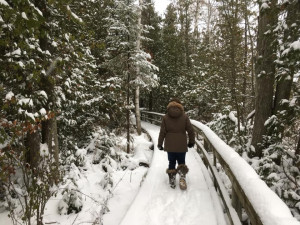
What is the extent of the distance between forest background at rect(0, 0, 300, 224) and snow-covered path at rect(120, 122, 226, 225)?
1591 mm

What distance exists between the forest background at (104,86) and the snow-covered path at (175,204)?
1591 millimetres

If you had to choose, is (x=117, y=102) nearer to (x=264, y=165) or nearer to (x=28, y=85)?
(x=28, y=85)

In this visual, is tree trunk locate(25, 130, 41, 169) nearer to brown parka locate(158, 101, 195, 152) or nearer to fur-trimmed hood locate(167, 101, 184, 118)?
brown parka locate(158, 101, 195, 152)

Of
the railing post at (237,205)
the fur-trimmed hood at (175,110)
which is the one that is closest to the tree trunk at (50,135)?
the fur-trimmed hood at (175,110)

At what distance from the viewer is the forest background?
194 inches

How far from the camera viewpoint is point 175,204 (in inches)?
199

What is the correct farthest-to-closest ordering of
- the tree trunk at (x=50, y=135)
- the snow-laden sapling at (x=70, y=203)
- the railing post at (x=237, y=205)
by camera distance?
the tree trunk at (x=50, y=135) → the snow-laden sapling at (x=70, y=203) → the railing post at (x=237, y=205)

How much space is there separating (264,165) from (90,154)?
7620 millimetres

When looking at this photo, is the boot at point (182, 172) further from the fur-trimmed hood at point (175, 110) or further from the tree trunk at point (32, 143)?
the tree trunk at point (32, 143)

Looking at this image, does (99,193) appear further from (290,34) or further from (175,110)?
(290,34)

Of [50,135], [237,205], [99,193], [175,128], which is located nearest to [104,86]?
[50,135]

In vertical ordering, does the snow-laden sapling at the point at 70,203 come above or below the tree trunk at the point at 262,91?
below

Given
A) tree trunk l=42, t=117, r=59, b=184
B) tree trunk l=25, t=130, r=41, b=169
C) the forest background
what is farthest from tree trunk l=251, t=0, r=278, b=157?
tree trunk l=25, t=130, r=41, b=169

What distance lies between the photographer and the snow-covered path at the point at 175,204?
441cm
